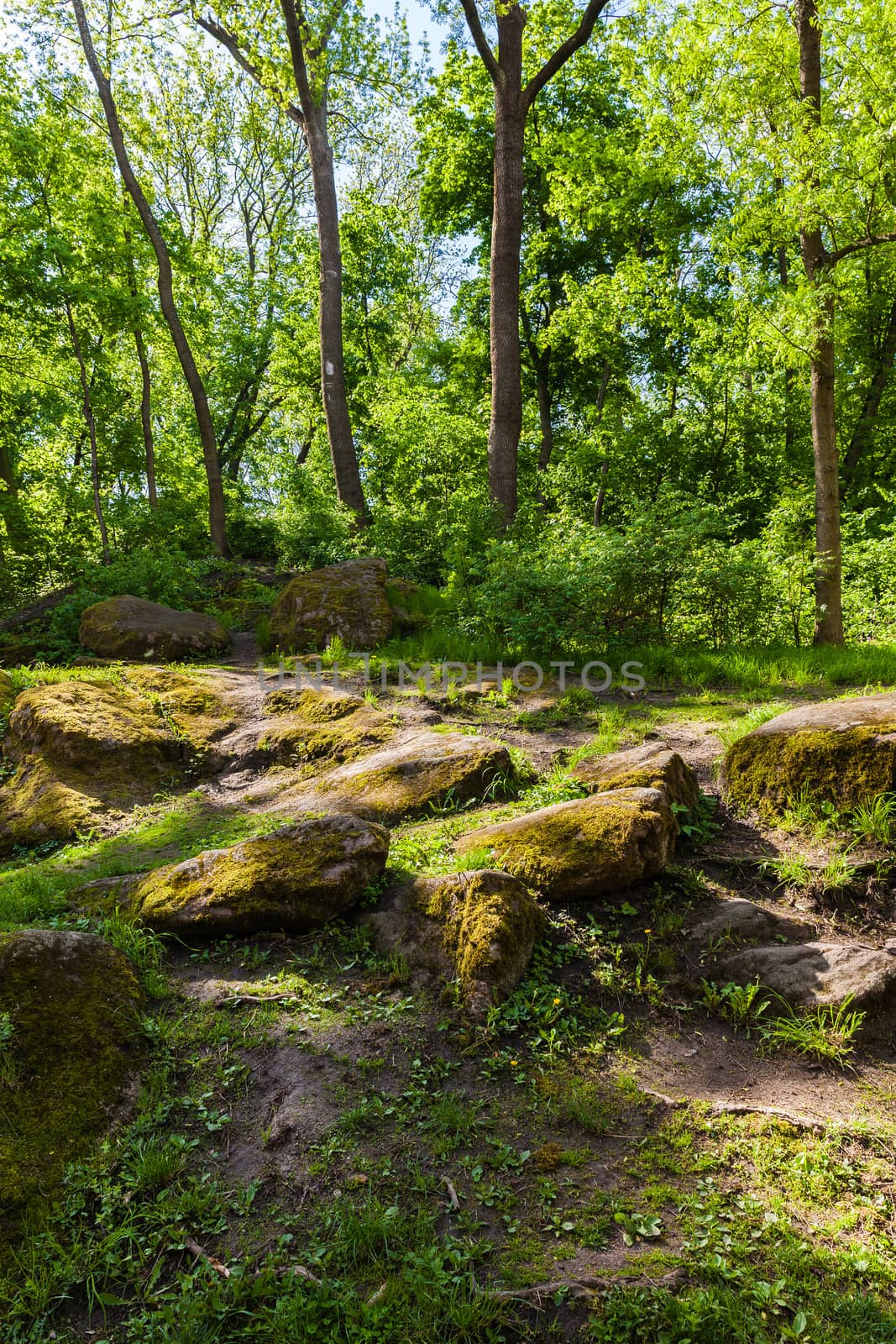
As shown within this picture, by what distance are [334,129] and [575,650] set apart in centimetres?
2013

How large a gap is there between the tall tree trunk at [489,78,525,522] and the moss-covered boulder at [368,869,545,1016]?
821 centimetres

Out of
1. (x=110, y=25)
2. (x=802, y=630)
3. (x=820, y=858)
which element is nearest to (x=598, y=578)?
(x=802, y=630)

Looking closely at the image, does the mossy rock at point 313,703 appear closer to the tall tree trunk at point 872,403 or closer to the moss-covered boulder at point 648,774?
the moss-covered boulder at point 648,774

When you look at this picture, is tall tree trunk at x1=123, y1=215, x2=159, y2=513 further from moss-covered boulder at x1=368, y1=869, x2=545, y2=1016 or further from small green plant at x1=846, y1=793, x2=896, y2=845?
small green plant at x1=846, y1=793, x2=896, y2=845

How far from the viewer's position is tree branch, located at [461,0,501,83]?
10.7 meters

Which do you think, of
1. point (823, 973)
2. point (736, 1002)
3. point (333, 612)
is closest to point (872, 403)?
point (333, 612)

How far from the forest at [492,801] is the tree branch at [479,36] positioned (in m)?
0.09

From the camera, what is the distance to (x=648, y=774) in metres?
4.52

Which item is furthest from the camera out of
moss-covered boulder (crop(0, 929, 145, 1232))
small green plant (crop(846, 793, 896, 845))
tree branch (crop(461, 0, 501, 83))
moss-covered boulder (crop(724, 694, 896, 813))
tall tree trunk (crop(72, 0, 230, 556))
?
tall tree trunk (crop(72, 0, 230, 556))

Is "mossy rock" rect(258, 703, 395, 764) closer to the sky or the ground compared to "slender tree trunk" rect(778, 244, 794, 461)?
closer to the ground

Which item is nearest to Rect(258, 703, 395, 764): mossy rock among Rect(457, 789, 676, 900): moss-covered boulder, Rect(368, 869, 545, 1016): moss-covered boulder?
Rect(457, 789, 676, 900): moss-covered boulder

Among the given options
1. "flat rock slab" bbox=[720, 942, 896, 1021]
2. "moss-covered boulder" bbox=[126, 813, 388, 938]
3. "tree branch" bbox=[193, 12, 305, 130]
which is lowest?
"flat rock slab" bbox=[720, 942, 896, 1021]

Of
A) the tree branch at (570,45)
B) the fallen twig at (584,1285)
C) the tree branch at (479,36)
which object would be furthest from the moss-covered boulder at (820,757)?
the tree branch at (479,36)

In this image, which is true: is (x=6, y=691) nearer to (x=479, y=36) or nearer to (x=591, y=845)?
(x=591, y=845)
